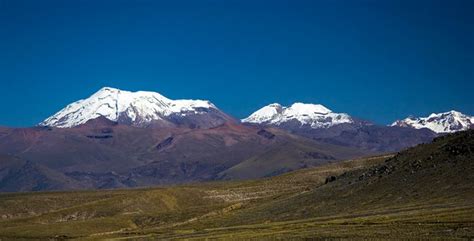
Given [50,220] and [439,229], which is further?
[50,220]

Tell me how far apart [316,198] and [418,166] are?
2515 centimetres

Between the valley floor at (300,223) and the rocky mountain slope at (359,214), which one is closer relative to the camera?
the valley floor at (300,223)

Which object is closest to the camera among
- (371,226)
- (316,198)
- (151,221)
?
(371,226)

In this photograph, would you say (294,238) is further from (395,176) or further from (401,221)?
(395,176)

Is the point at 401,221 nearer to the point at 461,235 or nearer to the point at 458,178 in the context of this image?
the point at 461,235

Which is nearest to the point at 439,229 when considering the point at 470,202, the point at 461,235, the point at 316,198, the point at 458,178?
the point at 461,235

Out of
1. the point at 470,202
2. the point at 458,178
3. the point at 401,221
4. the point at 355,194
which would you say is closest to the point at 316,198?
the point at 355,194

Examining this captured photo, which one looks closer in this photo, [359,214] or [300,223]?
[300,223]

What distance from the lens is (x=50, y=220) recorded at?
199750 millimetres

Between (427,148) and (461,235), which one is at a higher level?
(427,148)

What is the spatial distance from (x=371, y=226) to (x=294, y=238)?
1182 centimetres

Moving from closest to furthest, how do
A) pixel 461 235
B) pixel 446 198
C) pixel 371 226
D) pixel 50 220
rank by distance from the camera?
pixel 461 235 < pixel 371 226 < pixel 446 198 < pixel 50 220

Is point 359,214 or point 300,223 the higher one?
point 359,214

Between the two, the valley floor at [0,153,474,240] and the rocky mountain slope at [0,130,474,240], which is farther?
the rocky mountain slope at [0,130,474,240]
